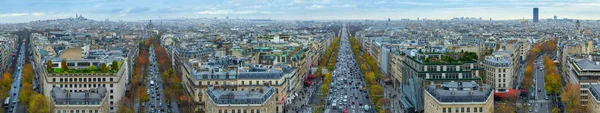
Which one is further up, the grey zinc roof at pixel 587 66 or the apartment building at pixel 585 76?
the grey zinc roof at pixel 587 66

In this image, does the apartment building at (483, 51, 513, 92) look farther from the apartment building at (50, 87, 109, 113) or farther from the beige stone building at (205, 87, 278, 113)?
the apartment building at (50, 87, 109, 113)

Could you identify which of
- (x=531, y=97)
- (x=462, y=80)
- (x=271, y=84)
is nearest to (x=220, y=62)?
(x=271, y=84)

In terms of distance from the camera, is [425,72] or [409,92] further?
[409,92]

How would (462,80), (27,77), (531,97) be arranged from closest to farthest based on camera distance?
(462,80), (531,97), (27,77)

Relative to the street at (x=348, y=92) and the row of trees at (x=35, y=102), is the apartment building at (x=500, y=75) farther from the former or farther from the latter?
the row of trees at (x=35, y=102)

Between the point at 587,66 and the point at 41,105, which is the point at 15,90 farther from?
the point at 587,66

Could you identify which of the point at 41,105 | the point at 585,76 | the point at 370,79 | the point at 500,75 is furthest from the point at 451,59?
the point at 41,105

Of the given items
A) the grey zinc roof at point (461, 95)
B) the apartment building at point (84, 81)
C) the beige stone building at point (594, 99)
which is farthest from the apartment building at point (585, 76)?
the apartment building at point (84, 81)

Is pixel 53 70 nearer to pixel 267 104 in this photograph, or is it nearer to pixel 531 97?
pixel 267 104

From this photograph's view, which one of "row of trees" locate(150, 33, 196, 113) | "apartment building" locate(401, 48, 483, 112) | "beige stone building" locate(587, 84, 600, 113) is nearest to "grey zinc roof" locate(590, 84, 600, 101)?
"beige stone building" locate(587, 84, 600, 113)
